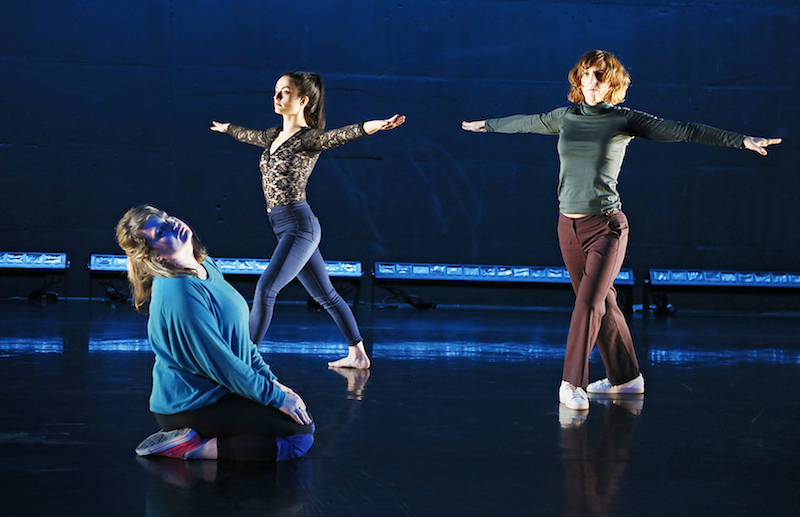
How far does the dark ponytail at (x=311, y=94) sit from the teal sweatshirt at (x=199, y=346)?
1920mm

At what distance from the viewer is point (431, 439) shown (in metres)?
2.69

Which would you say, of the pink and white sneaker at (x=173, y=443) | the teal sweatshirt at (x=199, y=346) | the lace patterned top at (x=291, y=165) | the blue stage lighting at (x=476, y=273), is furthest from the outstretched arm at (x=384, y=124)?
the blue stage lighting at (x=476, y=273)

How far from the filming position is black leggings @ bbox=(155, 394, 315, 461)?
7.39 feet

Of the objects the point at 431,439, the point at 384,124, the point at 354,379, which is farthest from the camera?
the point at 354,379

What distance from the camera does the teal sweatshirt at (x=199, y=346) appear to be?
6.92 feet

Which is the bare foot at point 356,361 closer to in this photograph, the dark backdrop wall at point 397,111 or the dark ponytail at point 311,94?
the dark ponytail at point 311,94

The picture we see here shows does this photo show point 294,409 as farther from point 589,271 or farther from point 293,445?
point 589,271


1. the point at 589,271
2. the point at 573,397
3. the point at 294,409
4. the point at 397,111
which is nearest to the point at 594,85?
the point at 589,271

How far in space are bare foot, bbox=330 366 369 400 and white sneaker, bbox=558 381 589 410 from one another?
0.92 meters

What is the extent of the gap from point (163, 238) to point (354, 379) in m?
1.87

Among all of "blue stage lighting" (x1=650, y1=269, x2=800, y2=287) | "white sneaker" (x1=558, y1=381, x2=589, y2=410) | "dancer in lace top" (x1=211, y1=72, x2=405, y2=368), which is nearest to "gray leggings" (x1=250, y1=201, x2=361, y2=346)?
"dancer in lace top" (x1=211, y1=72, x2=405, y2=368)

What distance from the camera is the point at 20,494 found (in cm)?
198

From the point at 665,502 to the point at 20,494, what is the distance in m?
1.73

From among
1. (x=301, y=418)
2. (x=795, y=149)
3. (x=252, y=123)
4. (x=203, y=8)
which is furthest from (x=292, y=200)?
(x=795, y=149)
